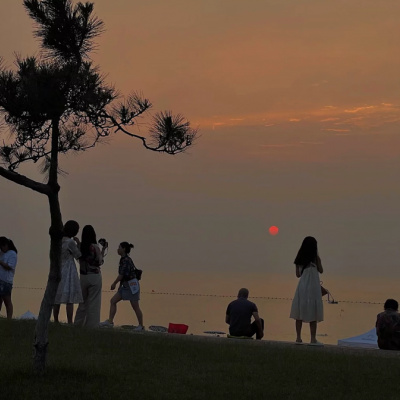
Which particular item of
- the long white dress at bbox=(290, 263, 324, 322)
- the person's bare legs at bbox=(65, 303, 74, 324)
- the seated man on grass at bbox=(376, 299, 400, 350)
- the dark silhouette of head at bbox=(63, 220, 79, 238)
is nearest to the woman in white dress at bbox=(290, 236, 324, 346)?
the long white dress at bbox=(290, 263, 324, 322)

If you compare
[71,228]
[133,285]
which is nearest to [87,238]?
[71,228]

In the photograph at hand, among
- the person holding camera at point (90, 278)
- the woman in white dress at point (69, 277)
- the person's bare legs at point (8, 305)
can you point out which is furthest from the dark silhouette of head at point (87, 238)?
the person's bare legs at point (8, 305)

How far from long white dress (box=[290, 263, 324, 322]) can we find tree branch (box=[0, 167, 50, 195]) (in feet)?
20.8

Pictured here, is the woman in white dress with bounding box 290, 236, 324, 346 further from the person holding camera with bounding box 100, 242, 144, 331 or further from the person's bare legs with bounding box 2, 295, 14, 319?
the person's bare legs with bounding box 2, 295, 14, 319

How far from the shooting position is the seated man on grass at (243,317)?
18656mm

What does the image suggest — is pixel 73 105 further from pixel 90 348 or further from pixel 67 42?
pixel 90 348

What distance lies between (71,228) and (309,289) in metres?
4.99

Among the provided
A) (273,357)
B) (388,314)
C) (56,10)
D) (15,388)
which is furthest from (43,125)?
(388,314)

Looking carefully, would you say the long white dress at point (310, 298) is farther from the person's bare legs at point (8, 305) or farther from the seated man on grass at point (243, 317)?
the person's bare legs at point (8, 305)

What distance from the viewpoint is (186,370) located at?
13930mm

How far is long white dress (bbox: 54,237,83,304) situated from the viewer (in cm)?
1889

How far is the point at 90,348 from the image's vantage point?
15.7 meters

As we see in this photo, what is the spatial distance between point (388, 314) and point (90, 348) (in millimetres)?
5758

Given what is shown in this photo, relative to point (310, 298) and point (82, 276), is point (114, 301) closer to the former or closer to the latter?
point (82, 276)
